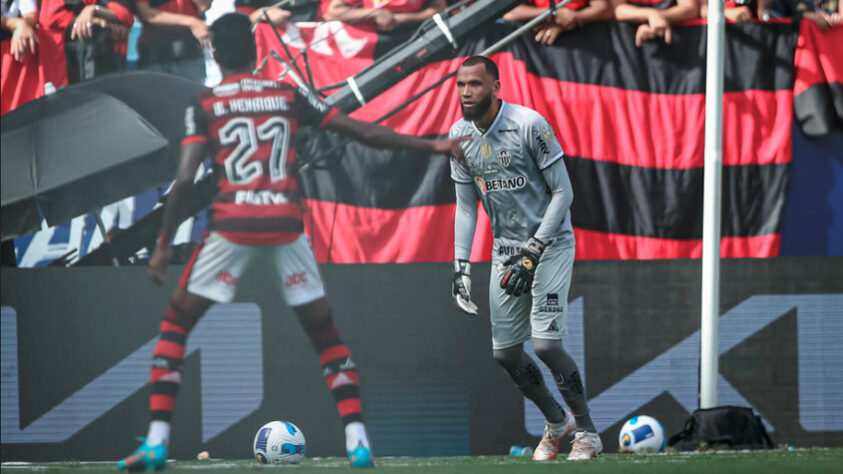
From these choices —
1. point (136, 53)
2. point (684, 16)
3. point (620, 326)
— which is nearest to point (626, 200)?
point (620, 326)

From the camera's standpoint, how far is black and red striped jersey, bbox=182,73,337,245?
5.54 metres

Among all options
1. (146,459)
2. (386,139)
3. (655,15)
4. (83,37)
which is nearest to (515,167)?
(386,139)

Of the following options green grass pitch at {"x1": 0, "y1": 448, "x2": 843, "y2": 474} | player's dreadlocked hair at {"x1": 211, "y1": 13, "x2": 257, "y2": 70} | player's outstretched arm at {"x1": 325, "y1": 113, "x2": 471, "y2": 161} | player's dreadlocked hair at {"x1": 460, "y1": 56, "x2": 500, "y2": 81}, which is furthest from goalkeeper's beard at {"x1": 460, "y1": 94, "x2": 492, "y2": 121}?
green grass pitch at {"x1": 0, "y1": 448, "x2": 843, "y2": 474}

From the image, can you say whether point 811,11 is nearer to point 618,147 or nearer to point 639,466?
point 618,147

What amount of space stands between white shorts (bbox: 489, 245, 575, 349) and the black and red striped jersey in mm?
1465

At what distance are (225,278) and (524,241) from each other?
1917mm

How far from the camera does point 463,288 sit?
6.44 m

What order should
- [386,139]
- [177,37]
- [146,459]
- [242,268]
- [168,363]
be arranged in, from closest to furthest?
1. [146,459]
2. [168,363]
3. [242,268]
4. [386,139]
5. [177,37]

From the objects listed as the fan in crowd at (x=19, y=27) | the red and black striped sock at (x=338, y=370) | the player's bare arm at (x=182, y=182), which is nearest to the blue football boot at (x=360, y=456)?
the red and black striped sock at (x=338, y=370)

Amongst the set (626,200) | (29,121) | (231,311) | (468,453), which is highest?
(29,121)

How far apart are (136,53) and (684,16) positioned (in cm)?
400

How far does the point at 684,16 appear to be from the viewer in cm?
778

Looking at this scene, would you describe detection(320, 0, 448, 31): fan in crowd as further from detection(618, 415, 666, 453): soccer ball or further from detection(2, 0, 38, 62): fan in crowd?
detection(618, 415, 666, 453): soccer ball

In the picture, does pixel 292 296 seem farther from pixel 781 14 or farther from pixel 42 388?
pixel 781 14
